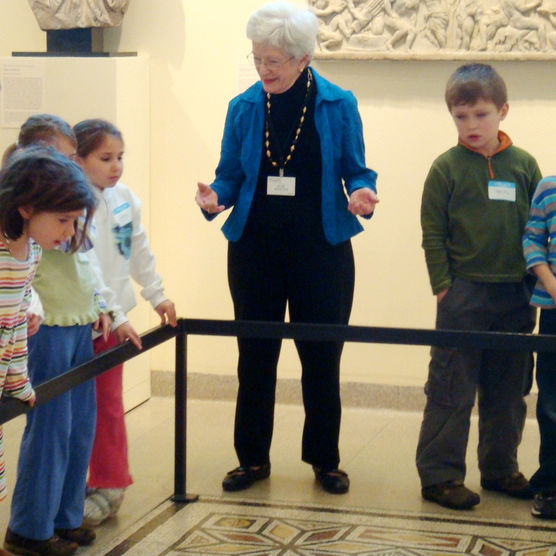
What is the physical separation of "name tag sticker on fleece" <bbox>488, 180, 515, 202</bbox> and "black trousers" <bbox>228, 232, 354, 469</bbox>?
0.61 meters

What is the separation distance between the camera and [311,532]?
395 cm

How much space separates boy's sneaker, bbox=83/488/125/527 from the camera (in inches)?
156

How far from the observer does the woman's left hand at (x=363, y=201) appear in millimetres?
3994

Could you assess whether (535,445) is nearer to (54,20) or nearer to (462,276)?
(462,276)

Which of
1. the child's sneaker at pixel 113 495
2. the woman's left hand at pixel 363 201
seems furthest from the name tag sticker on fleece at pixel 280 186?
the child's sneaker at pixel 113 495

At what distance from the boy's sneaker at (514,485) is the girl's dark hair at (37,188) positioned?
2.25m

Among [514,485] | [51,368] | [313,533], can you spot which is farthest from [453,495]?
[51,368]

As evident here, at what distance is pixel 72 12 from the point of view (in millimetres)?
5613

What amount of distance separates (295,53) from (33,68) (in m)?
2.06

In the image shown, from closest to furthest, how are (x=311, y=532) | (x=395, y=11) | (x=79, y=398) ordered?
(x=79, y=398)
(x=311, y=532)
(x=395, y=11)

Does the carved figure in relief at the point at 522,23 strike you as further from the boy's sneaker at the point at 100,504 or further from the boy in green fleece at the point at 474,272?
the boy's sneaker at the point at 100,504

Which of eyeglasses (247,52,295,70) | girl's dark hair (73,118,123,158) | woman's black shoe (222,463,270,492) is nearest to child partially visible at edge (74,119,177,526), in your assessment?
girl's dark hair (73,118,123,158)

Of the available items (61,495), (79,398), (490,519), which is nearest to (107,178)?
(79,398)

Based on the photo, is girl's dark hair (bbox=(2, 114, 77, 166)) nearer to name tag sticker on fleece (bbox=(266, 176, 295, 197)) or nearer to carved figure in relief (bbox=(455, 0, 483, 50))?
name tag sticker on fleece (bbox=(266, 176, 295, 197))
